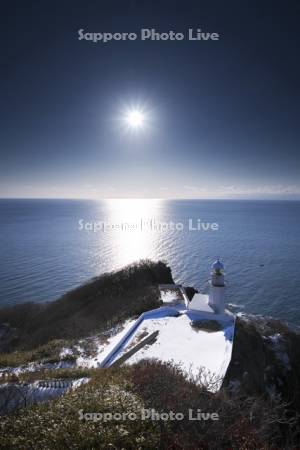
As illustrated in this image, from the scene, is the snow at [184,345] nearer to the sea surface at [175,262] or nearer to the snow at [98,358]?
the snow at [98,358]

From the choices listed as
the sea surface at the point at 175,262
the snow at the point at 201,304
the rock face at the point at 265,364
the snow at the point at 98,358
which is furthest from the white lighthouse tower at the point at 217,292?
the sea surface at the point at 175,262

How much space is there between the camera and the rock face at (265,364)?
36.6 feet

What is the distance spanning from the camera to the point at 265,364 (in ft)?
46.5

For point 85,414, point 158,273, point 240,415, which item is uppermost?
point 85,414

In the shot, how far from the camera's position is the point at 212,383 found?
9.51 m

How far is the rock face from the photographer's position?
11.1 m

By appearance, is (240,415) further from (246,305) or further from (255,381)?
(246,305)

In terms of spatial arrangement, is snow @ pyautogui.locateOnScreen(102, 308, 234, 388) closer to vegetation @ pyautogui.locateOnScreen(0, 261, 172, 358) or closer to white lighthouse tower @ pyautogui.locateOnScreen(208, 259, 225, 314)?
white lighthouse tower @ pyautogui.locateOnScreen(208, 259, 225, 314)

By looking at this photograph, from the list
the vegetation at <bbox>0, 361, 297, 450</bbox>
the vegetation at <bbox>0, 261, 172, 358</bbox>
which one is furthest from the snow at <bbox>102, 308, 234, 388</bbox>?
the vegetation at <bbox>0, 261, 172, 358</bbox>

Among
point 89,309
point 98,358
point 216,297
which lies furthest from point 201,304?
point 89,309

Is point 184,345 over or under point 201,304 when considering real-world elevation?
under

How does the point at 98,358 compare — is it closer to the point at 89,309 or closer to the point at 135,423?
the point at 135,423

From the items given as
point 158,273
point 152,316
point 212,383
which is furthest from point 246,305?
point 212,383

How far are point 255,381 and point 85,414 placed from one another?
8.62 meters
